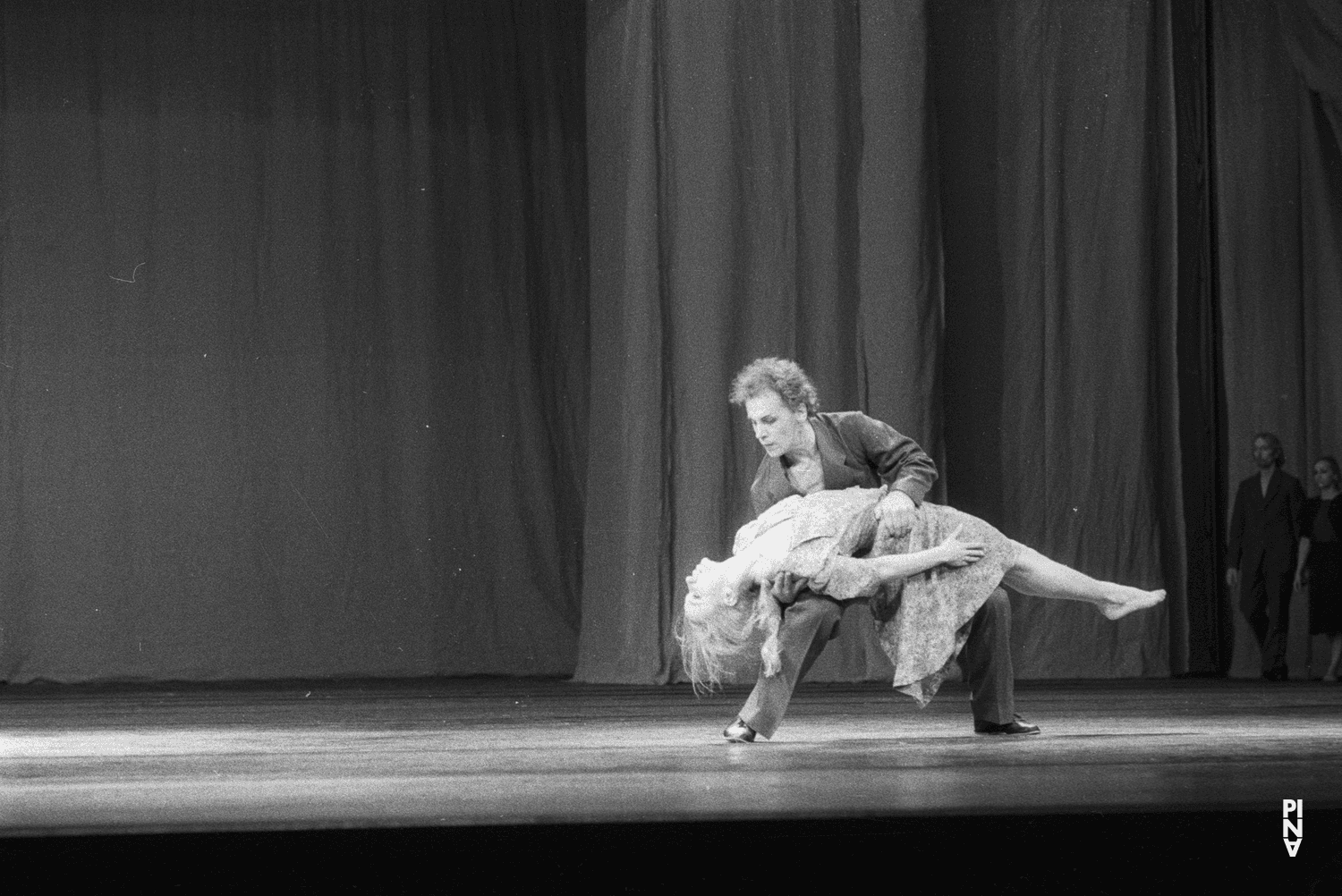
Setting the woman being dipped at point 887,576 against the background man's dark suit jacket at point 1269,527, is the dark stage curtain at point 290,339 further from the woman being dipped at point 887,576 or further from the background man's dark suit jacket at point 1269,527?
the woman being dipped at point 887,576

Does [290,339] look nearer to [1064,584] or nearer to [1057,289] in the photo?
[1057,289]

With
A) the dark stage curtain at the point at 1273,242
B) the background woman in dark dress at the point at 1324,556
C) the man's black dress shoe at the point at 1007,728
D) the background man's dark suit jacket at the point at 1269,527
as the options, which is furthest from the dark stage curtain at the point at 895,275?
the man's black dress shoe at the point at 1007,728

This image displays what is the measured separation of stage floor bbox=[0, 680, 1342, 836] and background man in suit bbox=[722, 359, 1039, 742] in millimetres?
102

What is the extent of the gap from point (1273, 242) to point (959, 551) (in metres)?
4.05

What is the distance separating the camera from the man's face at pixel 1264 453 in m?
6.88

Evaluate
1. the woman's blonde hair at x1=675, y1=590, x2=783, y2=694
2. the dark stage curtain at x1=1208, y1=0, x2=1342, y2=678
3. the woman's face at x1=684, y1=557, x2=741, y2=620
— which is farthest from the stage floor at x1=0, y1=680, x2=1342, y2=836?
the dark stage curtain at x1=1208, y1=0, x2=1342, y2=678

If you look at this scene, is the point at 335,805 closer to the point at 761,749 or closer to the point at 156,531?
the point at 761,749

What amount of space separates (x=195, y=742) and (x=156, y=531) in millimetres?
2995

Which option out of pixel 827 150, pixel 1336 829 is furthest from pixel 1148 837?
pixel 827 150

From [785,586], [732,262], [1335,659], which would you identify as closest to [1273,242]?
[1335,659]

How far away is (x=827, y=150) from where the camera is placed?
21.4ft

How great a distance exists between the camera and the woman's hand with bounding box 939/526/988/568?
12.0 ft

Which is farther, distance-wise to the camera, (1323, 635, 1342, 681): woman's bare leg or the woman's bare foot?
(1323, 635, 1342, 681): woman's bare leg

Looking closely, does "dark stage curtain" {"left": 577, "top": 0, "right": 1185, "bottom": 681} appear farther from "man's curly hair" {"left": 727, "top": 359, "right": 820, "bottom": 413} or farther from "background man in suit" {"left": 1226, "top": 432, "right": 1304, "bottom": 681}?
"man's curly hair" {"left": 727, "top": 359, "right": 820, "bottom": 413}
